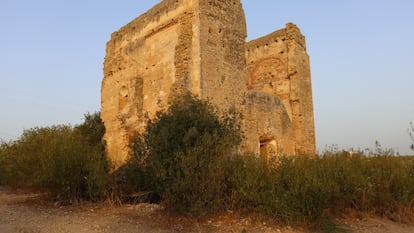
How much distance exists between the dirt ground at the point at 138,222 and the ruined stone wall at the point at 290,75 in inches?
296

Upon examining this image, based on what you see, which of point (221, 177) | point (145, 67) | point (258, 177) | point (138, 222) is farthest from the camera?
point (145, 67)

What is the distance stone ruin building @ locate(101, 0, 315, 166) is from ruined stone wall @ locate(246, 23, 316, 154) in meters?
0.04

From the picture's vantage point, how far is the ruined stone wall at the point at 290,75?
44.9ft

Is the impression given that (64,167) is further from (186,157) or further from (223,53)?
(223,53)

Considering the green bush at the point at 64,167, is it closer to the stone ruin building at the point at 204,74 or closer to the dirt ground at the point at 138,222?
the dirt ground at the point at 138,222

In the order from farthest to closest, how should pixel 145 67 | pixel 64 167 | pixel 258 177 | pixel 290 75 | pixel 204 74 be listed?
pixel 290 75 < pixel 145 67 < pixel 204 74 < pixel 64 167 < pixel 258 177

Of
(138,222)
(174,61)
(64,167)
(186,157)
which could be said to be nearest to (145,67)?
(174,61)

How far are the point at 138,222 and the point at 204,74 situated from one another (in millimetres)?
4345

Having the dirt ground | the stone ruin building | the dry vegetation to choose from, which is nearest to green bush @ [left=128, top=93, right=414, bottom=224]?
the dry vegetation

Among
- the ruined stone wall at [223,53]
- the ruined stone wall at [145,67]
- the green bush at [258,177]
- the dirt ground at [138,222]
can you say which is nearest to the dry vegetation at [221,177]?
the green bush at [258,177]

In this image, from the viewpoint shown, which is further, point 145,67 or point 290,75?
point 290,75

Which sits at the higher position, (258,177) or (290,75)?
(290,75)

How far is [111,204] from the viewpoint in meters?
7.10

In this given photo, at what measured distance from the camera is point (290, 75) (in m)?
14.1
